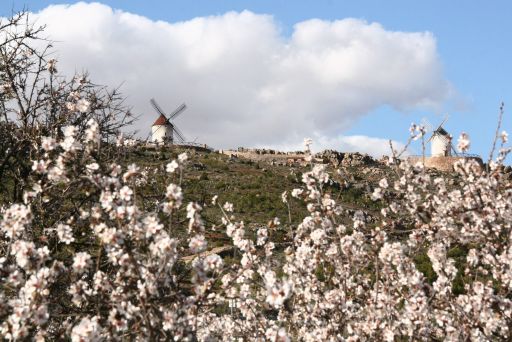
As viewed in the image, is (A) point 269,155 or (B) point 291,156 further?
(A) point 269,155

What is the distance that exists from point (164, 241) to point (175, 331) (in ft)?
2.59

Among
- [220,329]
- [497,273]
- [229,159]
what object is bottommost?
[220,329]

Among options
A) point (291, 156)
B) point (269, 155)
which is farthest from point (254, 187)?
point (269, 155)

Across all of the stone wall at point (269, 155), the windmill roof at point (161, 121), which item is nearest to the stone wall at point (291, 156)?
the stone wall at point (269, 155)

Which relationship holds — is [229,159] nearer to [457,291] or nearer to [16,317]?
[457,291]

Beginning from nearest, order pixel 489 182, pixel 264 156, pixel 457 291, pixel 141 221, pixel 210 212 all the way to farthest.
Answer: pixel 141 221 < pixel 489 182 < pixel 457 291 < pixel 210 212 < pixel 264 156

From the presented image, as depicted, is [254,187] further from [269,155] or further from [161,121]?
[161,121]

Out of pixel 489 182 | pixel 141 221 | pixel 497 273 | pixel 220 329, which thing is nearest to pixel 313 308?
pixel 220 329

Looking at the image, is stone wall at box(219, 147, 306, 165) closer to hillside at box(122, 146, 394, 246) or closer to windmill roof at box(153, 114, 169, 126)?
hillside at box(122, 146, 394, 246)

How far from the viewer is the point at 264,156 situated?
Result: 6259 centimetres

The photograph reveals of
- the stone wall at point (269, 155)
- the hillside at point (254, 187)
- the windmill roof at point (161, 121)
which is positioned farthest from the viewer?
the windmill roof at point (161, 121)

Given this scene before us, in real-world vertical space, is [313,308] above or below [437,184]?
below

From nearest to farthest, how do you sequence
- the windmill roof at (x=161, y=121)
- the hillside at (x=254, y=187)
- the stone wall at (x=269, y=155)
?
the hillside at (x=254, y=187)
the stone wall at (x=269, y=155)
the windmill roof at (x=161, y=121)

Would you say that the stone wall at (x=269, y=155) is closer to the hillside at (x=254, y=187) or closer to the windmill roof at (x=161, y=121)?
the hillside at (x=254, y=187)
